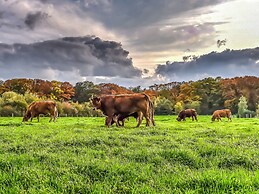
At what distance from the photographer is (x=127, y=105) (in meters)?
20.3

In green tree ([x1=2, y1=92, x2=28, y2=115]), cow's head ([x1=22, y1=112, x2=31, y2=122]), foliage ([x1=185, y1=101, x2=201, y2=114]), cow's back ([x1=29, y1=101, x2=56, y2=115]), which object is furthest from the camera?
foliage ([x1=185, y1=101, x2=201, y2=114])

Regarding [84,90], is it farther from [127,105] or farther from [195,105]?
[127,105]

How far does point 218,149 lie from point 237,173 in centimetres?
256

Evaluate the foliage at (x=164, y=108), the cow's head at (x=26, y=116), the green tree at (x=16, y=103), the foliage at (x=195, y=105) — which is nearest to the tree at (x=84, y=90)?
the foliage at (x=164, y=108)

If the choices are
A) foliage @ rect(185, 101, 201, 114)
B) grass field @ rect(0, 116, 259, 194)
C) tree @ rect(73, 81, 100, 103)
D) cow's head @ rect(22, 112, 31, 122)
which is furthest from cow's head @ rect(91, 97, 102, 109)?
tree @ rect(73, 81, 100, 103)

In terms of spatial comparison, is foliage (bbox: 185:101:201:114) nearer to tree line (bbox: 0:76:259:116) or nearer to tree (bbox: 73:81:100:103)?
tree line (bbox: 0:76:259:116)

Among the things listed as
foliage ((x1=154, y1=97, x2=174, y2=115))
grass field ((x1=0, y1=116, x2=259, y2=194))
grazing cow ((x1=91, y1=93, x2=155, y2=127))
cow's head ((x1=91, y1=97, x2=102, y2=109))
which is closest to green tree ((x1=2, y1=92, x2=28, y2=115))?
cow's head ((x1=91, y1=97, x2=102, y2=109))

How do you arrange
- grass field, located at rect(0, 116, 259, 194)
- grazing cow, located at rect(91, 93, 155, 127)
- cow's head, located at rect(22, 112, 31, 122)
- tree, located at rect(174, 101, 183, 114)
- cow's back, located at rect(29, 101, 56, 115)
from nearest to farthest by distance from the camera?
grass field, located at rect(0, 116, 259, 194), grazing cow, located at rect(91, 93, 155, 127), cow's back, located at rect(29, 101, 56, 115), cow's head, located at rect(22, 112, 31, 122), tree, located at rect(174, 101, 183, 114)

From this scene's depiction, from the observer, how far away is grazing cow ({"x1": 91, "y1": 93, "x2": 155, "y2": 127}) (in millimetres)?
20203

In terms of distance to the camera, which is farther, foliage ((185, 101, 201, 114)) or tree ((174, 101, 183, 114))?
foliage ((185, 101, 201, 114))

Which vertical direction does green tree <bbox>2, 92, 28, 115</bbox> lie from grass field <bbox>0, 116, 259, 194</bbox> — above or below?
above

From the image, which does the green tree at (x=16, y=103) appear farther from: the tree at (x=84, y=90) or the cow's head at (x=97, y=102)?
the tree at (x=84, y=90)

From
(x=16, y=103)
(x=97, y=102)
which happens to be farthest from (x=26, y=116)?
(x=16, y=103)

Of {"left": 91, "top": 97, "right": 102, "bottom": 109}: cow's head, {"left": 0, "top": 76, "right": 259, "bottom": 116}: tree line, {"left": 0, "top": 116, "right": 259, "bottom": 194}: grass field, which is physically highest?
{"left": 0, "top": 76, "right": 259, "bottom": 116}: tree line
